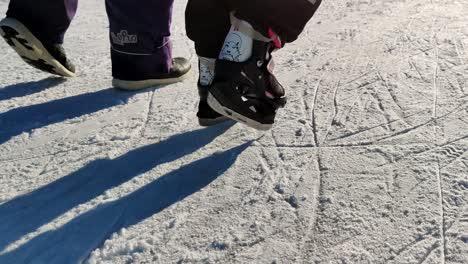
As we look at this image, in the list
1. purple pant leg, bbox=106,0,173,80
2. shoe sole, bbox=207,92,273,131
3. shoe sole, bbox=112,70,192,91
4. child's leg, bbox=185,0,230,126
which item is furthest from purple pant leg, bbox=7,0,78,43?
shoe sole, bbox=207,92,273,131

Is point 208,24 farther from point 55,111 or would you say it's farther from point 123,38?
point 55,111

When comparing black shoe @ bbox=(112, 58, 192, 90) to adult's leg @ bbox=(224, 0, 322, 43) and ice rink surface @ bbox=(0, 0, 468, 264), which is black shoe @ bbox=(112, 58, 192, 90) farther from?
adult's leg @ bbox=(224, 0, 322, 43)

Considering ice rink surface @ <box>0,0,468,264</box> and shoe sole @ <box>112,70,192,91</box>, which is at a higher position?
ice rink surface @ <box>0,0,468,264</box>

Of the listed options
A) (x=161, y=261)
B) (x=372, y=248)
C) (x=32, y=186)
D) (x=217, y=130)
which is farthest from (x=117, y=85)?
(x=372, y=248)

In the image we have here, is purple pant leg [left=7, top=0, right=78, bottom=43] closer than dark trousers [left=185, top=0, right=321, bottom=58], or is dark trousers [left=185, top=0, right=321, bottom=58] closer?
dark trousers [left=185, top=0, right=321, bottom=58]

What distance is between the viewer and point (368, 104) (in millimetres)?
1983

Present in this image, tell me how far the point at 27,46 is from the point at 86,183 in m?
0.87

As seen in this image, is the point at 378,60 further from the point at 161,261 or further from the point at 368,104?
the point at 161,261

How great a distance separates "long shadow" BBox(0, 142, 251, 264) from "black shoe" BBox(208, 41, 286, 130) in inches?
4.7

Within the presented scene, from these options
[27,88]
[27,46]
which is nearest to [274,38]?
[27,46]

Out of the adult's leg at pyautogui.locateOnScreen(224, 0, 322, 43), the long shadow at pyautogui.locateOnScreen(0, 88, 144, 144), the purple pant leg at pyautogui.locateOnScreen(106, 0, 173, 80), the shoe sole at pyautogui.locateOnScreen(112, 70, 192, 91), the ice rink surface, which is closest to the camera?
the ice rink surface

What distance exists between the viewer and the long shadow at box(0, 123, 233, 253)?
4.97 feet

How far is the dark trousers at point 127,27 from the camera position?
7.37 ft

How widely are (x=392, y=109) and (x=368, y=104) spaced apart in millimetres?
94
